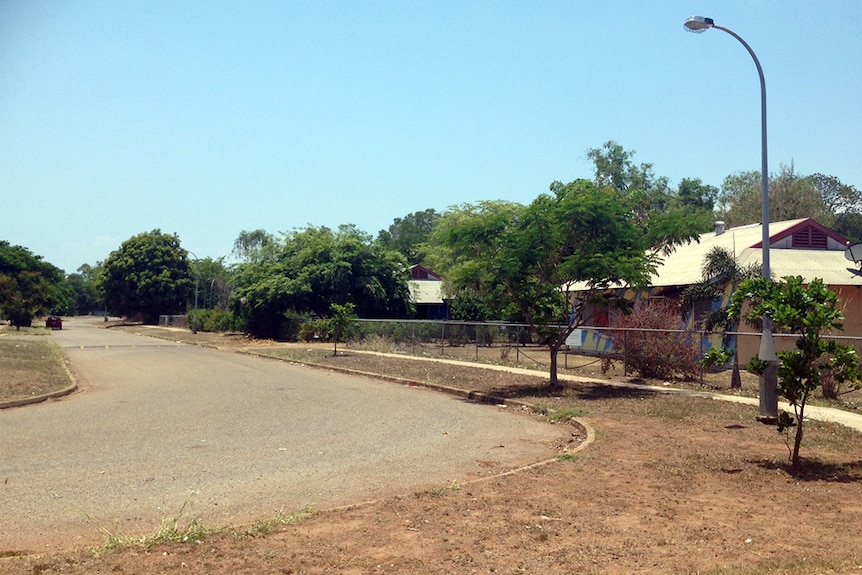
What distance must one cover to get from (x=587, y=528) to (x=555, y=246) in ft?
42.1

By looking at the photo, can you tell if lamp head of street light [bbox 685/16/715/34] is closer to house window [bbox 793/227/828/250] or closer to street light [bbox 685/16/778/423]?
street light [bbox 685/16/778/423]

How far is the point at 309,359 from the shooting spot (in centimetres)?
3189

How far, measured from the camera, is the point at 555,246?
63.1 feet

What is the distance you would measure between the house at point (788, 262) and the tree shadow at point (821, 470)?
16.7 meters

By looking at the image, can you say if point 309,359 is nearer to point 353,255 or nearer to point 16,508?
point 353,255

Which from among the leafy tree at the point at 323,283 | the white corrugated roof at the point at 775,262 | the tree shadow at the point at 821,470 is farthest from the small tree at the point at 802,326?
the leafy tree at the point at 323,283

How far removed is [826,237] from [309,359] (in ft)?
68.8

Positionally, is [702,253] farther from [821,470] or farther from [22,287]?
[22,287]

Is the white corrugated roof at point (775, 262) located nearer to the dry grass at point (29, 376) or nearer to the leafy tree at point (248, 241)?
the dry grass at point (29, 376)

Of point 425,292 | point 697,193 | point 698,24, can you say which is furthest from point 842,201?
point 698,24

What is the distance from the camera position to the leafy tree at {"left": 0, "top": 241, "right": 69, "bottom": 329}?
70750mm

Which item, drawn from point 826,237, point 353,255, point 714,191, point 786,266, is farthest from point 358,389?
point 714,191

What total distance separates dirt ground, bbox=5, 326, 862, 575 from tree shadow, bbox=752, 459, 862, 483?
0.02 meters

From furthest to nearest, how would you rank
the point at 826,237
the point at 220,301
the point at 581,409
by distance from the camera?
the point at 220,301 → the point at 826,237 → the point at 581,409
